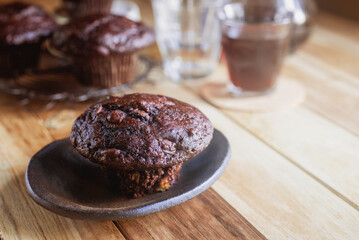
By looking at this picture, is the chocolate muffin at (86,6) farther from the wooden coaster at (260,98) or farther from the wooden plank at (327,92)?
the wooden plank at (327,92)

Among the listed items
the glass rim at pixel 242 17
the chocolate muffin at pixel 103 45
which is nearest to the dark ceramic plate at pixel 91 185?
the chocolate muffin at pixel 103 45

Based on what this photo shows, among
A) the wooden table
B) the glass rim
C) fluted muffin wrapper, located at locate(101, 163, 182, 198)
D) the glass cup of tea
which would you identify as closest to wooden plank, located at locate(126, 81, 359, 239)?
the wooden table

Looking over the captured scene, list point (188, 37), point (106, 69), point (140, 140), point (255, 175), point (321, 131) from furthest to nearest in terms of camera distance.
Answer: point (188, 37) < point (106, 69) < point (321, 131) < point (255, 175) < point (140, 140)

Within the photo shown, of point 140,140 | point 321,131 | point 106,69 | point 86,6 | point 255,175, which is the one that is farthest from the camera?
point 86,6

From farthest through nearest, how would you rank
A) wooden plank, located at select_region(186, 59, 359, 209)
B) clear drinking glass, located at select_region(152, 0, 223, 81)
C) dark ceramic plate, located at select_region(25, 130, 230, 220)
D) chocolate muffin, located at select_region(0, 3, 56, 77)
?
clear drinking glass, located at select_region(152, 0, 223, 81) → chocolate muffin, located at select_region(0, 3, 56, 77) → wooden plank, located at select_region(186, 59, 359, 209) → dark ceramic plate, located at select_region(25, 130, 230, 220)

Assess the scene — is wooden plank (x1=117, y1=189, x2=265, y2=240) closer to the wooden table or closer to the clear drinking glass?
the wooden table

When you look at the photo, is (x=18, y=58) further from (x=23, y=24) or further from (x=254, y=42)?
(x=254, y=42)

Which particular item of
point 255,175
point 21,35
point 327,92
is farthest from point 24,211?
point 327,92
